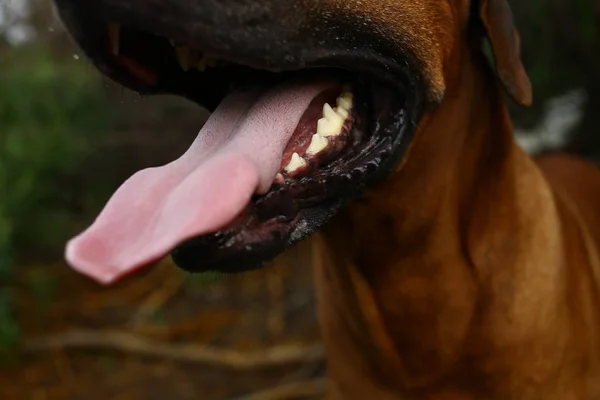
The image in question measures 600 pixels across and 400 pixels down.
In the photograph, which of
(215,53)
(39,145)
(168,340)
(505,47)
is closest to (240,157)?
(215,53)

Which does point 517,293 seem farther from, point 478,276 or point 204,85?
point 204,85

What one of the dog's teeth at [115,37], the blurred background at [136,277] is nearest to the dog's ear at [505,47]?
the dog's teeth at [115,37]

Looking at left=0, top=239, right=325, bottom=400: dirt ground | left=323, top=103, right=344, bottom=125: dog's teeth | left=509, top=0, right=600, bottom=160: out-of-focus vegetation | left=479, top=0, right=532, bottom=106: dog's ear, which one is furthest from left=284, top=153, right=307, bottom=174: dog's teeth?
left=509, top=0, right=600, bottom=160: out-of-focus vegetation

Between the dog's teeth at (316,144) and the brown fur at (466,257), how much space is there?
0.85ft

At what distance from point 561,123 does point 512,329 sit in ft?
7.59

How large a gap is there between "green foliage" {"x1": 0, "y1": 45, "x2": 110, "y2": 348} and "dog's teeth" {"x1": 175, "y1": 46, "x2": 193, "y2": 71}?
201 cm

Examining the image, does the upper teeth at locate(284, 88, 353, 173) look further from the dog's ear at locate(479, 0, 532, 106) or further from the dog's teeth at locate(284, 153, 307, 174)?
the dog's ear at locate(479, 0, 532, 106)

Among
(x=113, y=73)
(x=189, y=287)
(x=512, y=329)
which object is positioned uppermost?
(x=113, y=73)

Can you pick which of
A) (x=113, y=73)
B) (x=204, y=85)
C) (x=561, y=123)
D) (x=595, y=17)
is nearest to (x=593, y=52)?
(x=595, y=17)

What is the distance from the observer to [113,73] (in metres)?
1.46

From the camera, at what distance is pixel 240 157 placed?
4.41 ft

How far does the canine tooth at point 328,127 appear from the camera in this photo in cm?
149

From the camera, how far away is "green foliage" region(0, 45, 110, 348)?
3605 mm

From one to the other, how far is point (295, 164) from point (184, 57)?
357 mm
